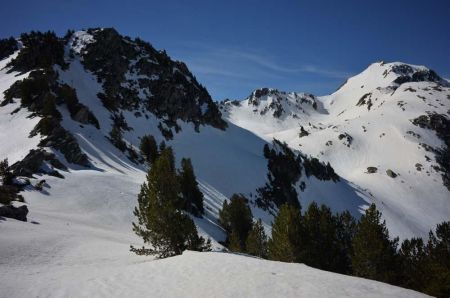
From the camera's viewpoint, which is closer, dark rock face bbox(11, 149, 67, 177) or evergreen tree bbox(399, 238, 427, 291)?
evergreen tree bbox(399, 238, 427, 291)

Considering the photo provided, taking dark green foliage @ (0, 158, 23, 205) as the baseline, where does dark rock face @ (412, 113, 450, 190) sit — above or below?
above

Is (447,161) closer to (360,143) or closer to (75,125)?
(360,143)

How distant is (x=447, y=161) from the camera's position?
146125 mm

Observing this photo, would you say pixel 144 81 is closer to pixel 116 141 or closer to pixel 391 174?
pixel 116 141

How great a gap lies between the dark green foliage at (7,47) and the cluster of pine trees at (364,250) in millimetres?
87573

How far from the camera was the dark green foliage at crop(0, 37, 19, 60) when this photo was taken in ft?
302

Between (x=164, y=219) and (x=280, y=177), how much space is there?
78.0 metres

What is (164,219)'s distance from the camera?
23547 mm

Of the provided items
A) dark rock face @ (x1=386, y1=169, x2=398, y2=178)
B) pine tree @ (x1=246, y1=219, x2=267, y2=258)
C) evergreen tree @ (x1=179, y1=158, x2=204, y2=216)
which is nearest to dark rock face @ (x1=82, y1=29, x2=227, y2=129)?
evergreen tree @ (x1=179, y1=158, x2=204, y2=216)

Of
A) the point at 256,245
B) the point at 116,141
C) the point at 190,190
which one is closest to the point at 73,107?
the point at 116,141

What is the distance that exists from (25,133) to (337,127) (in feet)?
500

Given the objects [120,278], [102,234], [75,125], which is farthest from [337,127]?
[120,278]

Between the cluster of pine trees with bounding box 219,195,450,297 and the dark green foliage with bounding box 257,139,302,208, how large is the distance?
4684cm

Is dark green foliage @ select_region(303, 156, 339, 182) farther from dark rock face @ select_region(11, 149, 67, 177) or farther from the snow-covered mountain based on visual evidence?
dark rock face @ select_region(11, 149, 67, 177)
